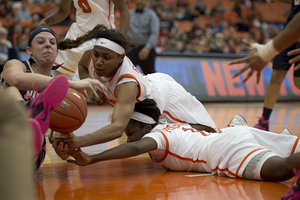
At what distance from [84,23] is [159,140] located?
92.7 inches

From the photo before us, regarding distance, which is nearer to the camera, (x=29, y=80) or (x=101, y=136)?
(x=29, y=80)

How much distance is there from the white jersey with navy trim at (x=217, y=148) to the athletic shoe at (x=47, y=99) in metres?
1.33

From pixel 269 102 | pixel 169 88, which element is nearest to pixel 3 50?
pixel 169 88

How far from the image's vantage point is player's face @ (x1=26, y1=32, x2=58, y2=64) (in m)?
3.13

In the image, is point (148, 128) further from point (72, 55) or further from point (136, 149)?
point (72, 55)

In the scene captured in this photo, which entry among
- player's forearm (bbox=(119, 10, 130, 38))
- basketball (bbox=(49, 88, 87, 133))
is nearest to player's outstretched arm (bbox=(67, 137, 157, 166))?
basketball (bbox=(49, 88, 87, 133))

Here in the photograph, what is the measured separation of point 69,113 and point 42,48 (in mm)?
964

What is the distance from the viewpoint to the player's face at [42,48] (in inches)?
123

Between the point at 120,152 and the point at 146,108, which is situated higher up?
the point at 146,108

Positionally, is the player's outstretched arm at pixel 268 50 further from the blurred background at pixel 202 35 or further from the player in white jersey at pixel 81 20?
the blurred background at pixel 202 35

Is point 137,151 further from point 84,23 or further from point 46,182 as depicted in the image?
point 84,23

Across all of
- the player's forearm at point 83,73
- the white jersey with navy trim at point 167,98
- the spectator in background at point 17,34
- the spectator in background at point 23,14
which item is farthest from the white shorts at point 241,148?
the spectator in background at point 23,14

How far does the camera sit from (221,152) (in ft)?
8.80

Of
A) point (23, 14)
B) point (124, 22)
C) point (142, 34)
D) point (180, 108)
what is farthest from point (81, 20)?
point (23, 14)
